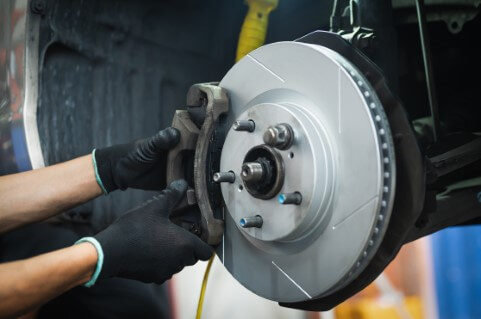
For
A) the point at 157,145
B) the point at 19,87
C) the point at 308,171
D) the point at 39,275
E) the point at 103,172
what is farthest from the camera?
the point at 19,87

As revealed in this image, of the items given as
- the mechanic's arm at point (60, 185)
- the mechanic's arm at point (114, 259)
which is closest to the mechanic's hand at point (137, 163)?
the mechanic's arm at point (60, 185)

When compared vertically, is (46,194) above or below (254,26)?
below

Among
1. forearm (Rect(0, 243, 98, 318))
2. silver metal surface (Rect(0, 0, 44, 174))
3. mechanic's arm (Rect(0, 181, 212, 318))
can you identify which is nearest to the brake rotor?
mechanic's arm (Rect(0, 181, 212, 318))

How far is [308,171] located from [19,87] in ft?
2.53

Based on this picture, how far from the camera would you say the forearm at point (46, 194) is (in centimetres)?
109

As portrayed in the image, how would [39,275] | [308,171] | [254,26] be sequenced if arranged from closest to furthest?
1. [308,171]
2. [39,275]
3. [254,26]

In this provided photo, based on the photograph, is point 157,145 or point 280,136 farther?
point 157,145

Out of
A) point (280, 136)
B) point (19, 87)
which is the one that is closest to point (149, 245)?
point (280, 136)

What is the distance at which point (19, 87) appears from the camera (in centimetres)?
118

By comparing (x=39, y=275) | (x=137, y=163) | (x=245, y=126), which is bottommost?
(x=39, y=275)

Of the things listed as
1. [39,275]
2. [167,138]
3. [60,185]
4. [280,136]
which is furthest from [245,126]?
[60,185]

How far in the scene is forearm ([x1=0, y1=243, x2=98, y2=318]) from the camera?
80 centimetres

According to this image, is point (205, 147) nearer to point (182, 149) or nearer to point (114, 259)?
point (182, 149)

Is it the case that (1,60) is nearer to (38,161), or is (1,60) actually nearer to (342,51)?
(38,161)
